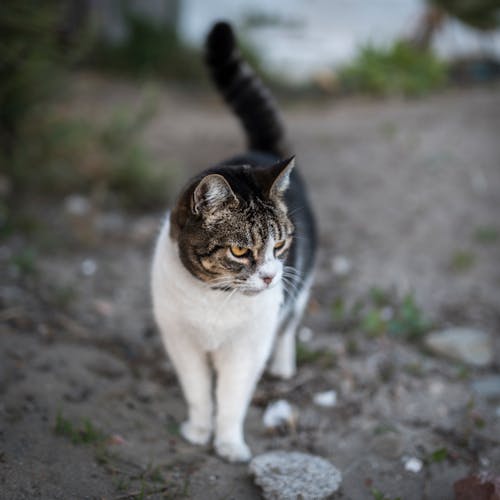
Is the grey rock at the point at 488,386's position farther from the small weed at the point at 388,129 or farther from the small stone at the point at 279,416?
the small weed at the point at 388,129

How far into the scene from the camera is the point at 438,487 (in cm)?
259

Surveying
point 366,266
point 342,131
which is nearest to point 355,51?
point 342,131

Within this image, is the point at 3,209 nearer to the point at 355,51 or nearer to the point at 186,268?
the point at 186,268

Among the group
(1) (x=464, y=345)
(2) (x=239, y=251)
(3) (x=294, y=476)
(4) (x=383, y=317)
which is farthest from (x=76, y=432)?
(1) (x=464, y=345)

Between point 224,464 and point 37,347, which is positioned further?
point 37,347

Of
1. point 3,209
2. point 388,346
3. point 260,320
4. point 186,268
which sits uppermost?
point 186,268

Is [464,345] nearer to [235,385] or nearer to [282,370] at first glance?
[282,370]

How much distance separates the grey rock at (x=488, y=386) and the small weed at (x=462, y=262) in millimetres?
1040

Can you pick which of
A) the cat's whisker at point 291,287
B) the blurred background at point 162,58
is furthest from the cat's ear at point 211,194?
the blurred background at point 162,58

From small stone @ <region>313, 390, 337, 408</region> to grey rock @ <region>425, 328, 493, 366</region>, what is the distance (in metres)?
0.74

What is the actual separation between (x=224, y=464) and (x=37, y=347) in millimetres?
1150

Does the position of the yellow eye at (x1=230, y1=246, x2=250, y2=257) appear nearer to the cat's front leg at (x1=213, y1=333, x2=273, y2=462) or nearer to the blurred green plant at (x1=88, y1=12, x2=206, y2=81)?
the cat's front leg at (x1=213, y1=333, x2=273, y2=462)

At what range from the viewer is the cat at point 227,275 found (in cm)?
230

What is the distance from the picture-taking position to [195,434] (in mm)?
2775
